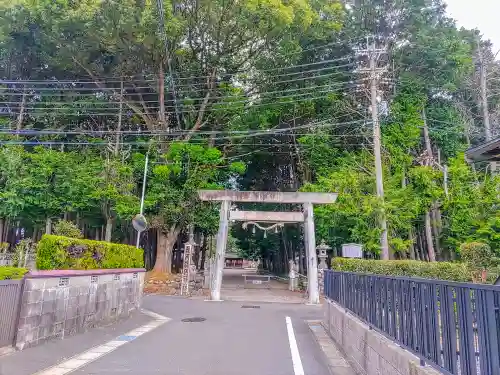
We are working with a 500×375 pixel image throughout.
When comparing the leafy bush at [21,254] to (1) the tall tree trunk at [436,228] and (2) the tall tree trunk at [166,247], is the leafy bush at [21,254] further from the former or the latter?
(1) the tall tree trunk at [436,228]

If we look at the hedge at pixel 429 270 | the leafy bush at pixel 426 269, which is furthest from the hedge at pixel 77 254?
the leafy bush at pixel 426 269

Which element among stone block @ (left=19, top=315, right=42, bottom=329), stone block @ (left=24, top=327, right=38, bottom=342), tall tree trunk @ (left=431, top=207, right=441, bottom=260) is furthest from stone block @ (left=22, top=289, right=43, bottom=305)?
tall tree trunk @ (left=431, top=207, right=441, bottom=260)

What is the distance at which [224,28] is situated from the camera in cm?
1902

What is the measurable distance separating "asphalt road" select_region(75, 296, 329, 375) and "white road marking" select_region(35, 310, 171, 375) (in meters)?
0.15

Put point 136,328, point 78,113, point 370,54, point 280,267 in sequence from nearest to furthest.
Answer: point 136,328, point 370,54, point 78,113, point 280,267

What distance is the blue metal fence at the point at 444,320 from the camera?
7.04 ft

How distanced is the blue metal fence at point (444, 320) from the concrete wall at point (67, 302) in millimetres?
4852

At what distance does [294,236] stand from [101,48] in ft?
52.3

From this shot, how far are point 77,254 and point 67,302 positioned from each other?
146 cm

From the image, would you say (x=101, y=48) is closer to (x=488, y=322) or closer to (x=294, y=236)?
(x=294, y=236)

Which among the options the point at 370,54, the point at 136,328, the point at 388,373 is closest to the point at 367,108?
the point at 370,54

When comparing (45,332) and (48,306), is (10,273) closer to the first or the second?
(48,306)

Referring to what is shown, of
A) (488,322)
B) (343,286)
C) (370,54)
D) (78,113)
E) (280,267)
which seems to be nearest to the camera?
(488,322)

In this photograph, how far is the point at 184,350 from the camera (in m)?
6.18
